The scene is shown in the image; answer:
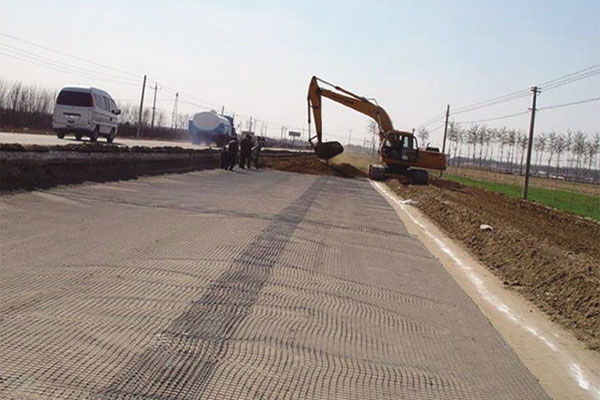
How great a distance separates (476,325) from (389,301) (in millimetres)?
1000

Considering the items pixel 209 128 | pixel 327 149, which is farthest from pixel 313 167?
pixel 209 128

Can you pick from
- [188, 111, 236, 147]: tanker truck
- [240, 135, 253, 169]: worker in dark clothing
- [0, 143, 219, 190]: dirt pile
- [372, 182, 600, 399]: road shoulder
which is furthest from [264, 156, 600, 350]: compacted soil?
[188, 111, 236, 147]: tanker truck

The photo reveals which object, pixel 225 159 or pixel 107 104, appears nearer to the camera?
pixel 107 104

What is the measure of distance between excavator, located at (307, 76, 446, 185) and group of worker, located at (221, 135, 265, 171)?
11.2 ft

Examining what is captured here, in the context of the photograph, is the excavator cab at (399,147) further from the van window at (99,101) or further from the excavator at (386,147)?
the van window at (99,101)

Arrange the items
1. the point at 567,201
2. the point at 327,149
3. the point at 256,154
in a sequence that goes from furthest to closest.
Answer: the point at 327,149 → the point at 256,154 → the point at 567,201

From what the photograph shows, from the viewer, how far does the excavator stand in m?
36.6

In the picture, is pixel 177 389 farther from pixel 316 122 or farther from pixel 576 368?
pixel 316 122

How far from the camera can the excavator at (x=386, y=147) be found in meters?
36.6

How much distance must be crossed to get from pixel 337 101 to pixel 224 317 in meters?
33.1

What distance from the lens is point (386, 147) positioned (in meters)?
36.8

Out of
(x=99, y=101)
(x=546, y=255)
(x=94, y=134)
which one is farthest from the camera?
(x=99, y=101)

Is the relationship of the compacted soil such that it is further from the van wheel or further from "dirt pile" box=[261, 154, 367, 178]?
"dirt pile" box=[261, 154, 367, 178]

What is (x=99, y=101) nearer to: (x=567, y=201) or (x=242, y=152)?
(x=242, y=152)
